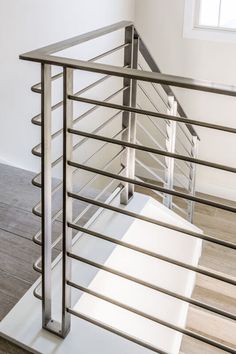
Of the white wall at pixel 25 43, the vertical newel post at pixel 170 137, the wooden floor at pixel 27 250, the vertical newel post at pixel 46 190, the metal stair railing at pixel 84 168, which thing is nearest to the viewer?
the metal stair railing at pixel 84 168

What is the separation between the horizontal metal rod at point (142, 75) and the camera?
1137 millimetres

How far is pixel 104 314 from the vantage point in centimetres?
192

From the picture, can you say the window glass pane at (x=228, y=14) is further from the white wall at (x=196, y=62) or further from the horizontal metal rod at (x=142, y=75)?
the horizontal metal rod at (x=142, y=75)

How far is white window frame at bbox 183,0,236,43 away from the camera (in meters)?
3.73

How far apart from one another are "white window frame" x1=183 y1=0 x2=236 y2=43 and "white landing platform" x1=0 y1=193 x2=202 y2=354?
165cm

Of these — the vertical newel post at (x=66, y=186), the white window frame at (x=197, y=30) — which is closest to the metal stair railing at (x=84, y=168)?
the vertical newel post at (x=66, y=186)

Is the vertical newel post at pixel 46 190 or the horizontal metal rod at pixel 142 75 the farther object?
the vertical newel post at pixel 46 190

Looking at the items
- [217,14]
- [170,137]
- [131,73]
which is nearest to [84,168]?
[131,73]

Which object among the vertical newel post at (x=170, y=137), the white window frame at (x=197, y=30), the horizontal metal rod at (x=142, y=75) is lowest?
the vertical newel post at (x=170, y=137)

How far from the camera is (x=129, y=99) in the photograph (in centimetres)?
220

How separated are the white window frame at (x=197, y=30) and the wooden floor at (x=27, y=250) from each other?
1.41 metres

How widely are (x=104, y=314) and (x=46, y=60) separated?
1.07 meters

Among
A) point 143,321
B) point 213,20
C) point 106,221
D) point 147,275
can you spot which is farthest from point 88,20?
point 143,321

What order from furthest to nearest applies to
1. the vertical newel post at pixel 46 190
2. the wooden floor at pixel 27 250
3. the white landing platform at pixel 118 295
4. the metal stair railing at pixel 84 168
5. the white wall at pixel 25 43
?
the white wall at pixel 25 43, the wooden floor at pixel 27 250, the white landing platform at pixel 118 295, the vertical newel post at pixel 46 190, the metal stair railing at pixel 84 168
